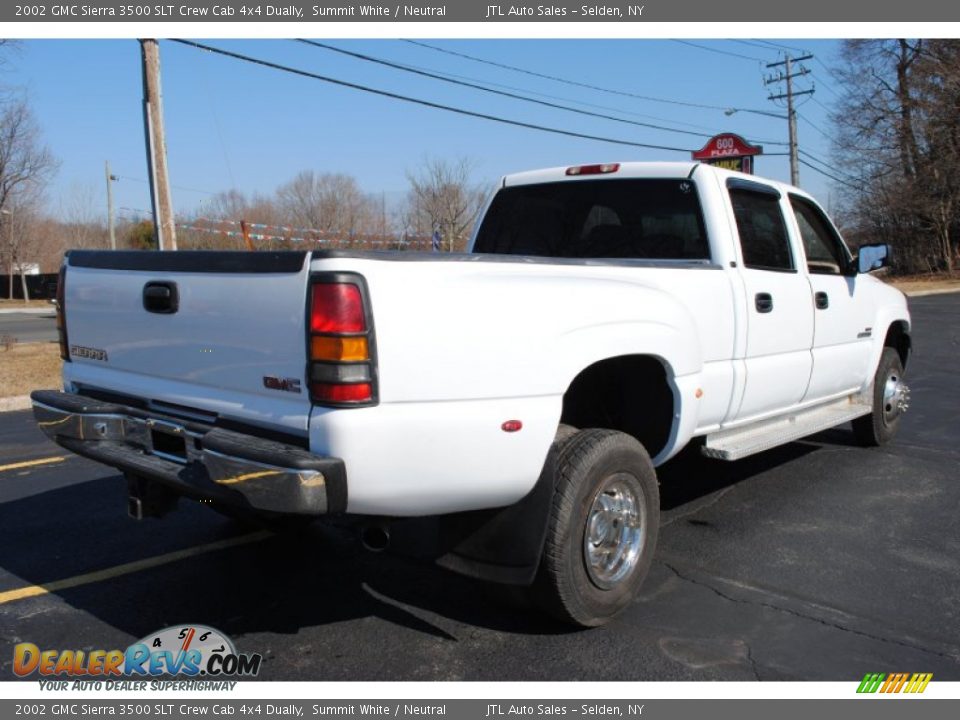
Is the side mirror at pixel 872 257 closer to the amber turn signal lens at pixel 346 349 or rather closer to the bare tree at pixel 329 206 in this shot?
the amber turn signal lens at pixel 346 349

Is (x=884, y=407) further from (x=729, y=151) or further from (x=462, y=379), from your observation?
(x=729, y=151)

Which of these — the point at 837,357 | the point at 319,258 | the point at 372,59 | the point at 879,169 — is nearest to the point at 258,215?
the point at 372,59

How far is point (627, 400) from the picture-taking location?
13.9ft

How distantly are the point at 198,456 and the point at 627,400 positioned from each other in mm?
2124

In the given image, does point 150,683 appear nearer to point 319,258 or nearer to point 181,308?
point 181,308

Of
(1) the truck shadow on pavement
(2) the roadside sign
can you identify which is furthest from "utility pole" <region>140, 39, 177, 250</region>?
(2) the roadside sign

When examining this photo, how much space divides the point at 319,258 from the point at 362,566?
6.80 ft

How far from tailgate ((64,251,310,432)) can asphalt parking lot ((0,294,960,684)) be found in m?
0.86

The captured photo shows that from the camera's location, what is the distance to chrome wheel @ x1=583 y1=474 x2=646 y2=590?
349 cm

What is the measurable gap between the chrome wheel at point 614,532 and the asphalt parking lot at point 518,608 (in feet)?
0.80

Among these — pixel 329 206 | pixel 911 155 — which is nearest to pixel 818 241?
pixel 329 206

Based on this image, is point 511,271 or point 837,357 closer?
point 511,271

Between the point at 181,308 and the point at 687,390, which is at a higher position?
the point at 181,308
